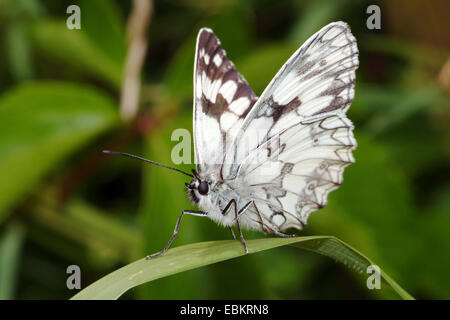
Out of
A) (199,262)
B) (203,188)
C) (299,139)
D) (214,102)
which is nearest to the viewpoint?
(199,262)

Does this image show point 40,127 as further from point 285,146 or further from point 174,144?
point 285,146

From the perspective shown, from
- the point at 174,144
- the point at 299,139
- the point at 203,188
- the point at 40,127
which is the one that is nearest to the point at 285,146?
the point at 299,139

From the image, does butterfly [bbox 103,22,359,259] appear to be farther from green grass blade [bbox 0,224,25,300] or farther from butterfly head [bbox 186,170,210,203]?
green grass blade [bbox 0,224,25,300]

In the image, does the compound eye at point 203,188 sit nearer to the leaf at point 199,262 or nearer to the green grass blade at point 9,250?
the leaf at point 199,262

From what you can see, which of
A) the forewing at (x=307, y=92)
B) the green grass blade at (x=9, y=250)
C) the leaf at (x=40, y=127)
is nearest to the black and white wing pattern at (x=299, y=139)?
the forewing at (x=307, y=92)
